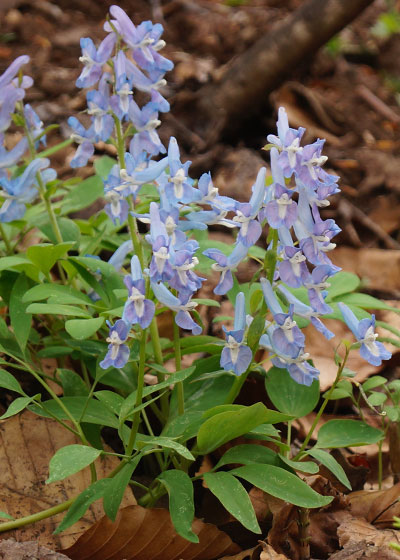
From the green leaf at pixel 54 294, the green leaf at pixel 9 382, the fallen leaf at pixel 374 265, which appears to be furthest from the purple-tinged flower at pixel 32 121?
the fallen leaf at pixel 374 265

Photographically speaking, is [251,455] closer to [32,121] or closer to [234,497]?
[234,497]

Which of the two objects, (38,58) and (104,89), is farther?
(38,58)

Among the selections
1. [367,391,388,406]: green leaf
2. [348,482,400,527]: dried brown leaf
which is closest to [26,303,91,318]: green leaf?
[367,391,388,406]: green leaf

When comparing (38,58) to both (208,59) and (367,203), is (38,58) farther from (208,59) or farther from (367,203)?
(367,203)

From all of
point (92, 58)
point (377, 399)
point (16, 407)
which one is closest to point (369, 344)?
point (377, 399)

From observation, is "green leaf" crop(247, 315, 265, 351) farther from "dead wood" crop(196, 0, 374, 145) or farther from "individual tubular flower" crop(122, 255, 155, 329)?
"dead wood" crop(196, 0, 374, 145)

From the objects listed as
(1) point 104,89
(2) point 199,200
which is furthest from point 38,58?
(2) point 199,200
